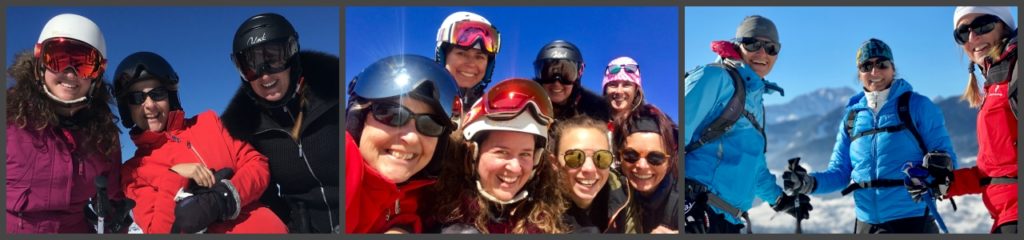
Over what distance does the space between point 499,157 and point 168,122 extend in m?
2.93

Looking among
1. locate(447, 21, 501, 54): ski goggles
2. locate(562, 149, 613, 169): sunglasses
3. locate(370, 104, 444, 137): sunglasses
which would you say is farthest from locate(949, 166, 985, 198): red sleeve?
locate(370, 104, 444, 137): sunglasses

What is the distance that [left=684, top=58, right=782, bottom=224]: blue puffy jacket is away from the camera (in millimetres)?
8984

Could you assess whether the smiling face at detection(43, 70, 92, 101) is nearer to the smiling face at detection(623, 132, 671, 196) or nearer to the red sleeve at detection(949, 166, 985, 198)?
the smiling face at detection(623, 132, 671, 196)

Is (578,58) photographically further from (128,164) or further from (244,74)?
(128,164)

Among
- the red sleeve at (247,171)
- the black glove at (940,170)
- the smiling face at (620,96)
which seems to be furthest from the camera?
the red sleeve at (247,171)

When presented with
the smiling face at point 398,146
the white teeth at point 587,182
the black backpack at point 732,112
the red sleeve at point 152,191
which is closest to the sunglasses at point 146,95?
the red sleeve at point 152,191

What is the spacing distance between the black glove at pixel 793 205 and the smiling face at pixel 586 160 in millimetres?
1499

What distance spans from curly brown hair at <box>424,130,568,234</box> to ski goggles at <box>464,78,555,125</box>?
0.21 metres

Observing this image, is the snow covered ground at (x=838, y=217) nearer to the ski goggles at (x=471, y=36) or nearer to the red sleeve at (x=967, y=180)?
the red sleeve at (x=967, y=180)

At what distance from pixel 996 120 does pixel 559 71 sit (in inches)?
144

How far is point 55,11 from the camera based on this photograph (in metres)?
9.49

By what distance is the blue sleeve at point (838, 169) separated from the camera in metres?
9.31

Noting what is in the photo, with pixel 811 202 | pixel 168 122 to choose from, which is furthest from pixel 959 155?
pixel 168 122

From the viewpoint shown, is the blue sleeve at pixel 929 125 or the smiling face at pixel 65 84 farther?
the smiling face at pixel 65 84
